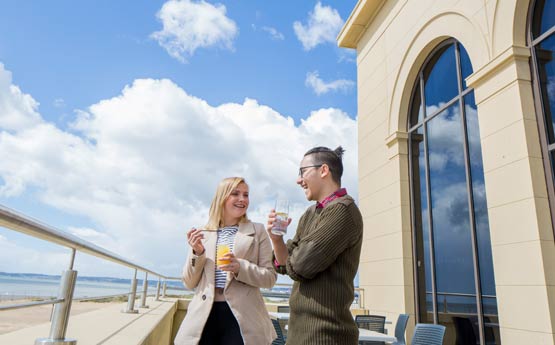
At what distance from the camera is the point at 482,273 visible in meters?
5.20

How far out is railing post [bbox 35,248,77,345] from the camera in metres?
1.65

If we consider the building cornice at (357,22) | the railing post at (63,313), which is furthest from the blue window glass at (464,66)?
the railing post at (63,313)

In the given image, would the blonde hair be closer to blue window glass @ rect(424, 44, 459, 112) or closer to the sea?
the sea

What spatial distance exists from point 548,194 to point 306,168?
3.83 metres

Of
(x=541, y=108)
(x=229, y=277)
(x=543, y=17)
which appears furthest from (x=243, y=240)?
(x=543, y=17)

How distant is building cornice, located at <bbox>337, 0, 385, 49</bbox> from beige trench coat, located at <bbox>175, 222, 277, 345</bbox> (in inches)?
320

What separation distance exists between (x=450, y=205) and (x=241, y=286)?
499cm

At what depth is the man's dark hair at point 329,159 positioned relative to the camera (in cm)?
170

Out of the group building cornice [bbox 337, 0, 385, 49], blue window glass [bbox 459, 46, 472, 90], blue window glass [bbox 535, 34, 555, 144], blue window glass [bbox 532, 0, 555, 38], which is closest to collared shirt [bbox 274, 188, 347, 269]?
blue window glass [bbox 535, 34, 555, 144]

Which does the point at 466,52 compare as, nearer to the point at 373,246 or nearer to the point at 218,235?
the point at 373,246

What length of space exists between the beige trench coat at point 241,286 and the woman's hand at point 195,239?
44 mm

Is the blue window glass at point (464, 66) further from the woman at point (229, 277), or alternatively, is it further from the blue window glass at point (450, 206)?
the woman at point (229, 277)

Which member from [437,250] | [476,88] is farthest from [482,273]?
[476,88]

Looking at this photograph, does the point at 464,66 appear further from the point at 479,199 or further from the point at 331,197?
the point at 331,197
